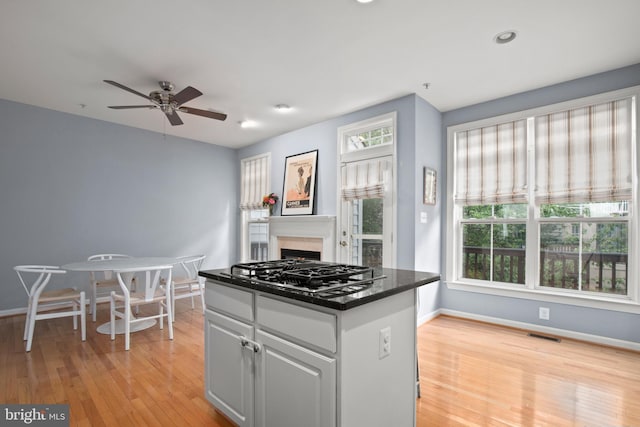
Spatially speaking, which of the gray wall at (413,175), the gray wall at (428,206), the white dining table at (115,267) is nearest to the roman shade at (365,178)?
the gray wall at (413,175)

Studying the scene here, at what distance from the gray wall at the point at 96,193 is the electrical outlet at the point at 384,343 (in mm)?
4943

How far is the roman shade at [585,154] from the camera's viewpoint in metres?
3.21

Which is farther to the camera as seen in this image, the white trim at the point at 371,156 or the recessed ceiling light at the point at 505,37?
the white trim at the point at 371,156

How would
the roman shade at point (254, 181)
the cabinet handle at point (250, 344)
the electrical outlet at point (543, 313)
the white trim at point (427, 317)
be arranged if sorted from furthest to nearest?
the roman shade at point (254, 181) < the white trim at point (427, 317) < the electrical outlet at point (543, 313) < the cabinet handle at point (250, 344)

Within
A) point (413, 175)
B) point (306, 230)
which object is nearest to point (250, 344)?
point (413, 175)

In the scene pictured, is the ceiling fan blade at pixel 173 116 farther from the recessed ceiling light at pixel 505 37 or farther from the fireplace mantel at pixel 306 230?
the recessed ceiling light at pixel 505 37

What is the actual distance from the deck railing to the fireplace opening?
6.78 feet

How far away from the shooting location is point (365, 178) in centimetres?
433

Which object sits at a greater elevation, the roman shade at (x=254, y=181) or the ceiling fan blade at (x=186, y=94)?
the ceiling fan blade at (x=186, y=94)

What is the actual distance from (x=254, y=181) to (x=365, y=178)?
2.66 metres

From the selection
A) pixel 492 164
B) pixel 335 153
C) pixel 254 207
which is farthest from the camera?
pixel 254 207

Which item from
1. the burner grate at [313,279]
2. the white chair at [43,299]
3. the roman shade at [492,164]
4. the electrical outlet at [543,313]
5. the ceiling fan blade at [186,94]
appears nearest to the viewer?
the burner grate at [313,279]

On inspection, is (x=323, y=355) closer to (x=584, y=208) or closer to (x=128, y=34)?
(x=128, y=34)

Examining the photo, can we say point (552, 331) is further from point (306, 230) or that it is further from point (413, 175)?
point (306, 230)
